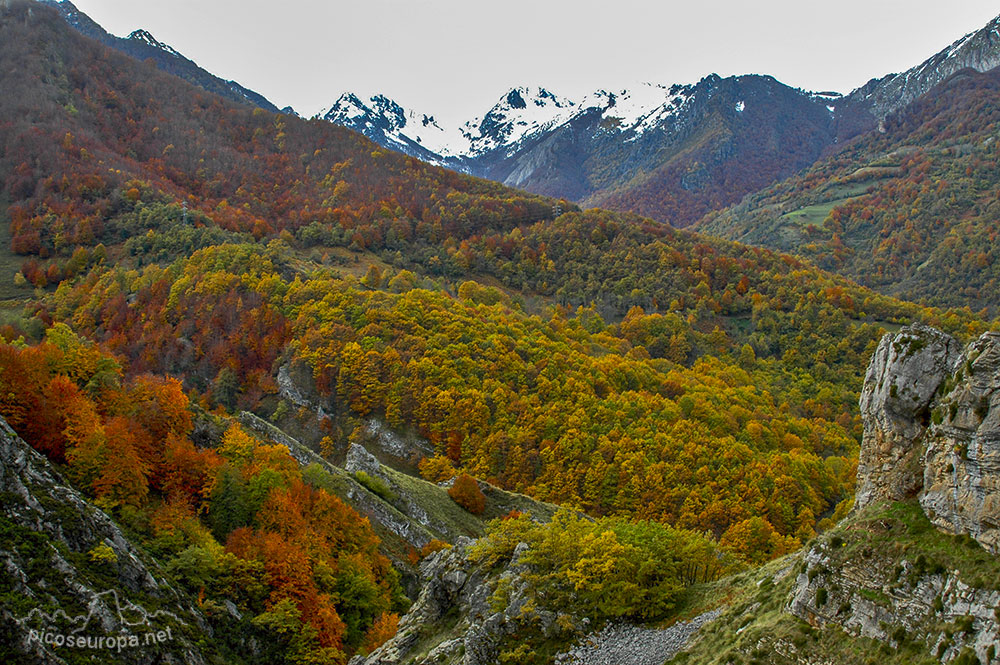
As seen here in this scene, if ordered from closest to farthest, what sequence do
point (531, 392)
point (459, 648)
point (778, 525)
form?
point (459, 648), point (778, 525), point (531, 392)

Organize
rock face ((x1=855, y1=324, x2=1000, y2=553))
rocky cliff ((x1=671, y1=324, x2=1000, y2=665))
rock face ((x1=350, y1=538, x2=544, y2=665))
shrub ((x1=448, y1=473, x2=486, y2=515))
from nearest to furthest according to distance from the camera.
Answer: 1. rocky cliff ((x1=671, y1=324, x2=1000, y2=665))
2. rock face ((x1=855, y1=324, x2=1000, y2=553))
3. rock face ((x1=350, y1=538, x2=544, y2=665))
4. shrub ((x1=448, y1=473, x2=486, y2=515))

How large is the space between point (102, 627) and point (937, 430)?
89.5 feet

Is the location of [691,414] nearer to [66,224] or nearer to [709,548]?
[709,548]

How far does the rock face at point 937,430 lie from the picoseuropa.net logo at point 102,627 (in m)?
25.1

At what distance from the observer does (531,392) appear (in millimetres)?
75188

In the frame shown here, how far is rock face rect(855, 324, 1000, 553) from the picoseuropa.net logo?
2508 centimetres

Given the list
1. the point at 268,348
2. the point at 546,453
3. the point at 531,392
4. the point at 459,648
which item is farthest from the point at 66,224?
the point at 459,648

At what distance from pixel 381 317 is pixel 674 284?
87122 millimetres

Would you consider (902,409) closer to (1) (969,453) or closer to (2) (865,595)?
(1) (969,453)

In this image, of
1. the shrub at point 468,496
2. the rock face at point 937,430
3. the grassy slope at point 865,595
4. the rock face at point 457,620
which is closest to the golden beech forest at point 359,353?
the shrub at point 468,496

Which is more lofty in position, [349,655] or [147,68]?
[147,68]

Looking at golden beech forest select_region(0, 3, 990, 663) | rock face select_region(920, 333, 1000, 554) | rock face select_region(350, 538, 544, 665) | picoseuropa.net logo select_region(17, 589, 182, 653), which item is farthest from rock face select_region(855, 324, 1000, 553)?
picoseuropa.net logo select_region(17, 589, 182, 653)

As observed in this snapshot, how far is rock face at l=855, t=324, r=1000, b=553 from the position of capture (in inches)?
598

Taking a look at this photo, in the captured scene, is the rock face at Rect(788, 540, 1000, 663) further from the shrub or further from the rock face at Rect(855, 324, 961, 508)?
the shrub
